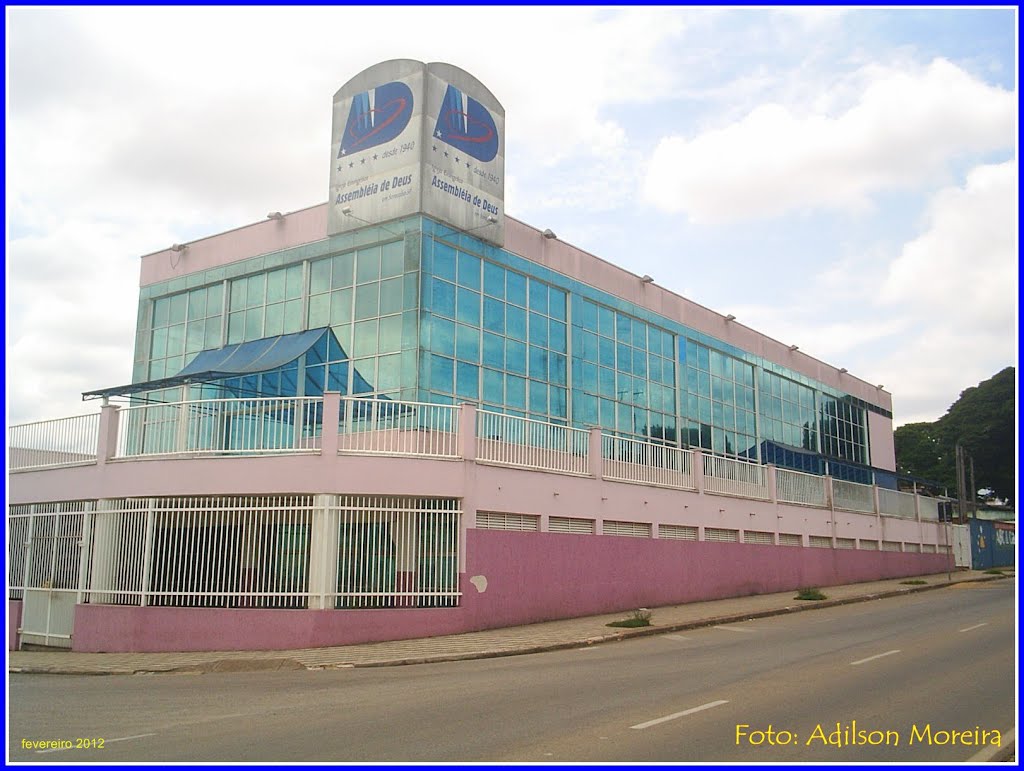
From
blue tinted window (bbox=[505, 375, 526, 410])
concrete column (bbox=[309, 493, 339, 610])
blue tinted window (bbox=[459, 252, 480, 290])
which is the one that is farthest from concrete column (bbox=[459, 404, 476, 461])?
blue tinted window (bbox=[505, 375, 526, 410])

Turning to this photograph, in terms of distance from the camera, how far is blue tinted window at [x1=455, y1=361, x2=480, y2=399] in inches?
1046

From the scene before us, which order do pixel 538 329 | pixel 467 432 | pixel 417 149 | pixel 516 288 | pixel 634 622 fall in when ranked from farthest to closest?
1. pixel 538 329
2. pixel 516 288
3. pixel 417 149
4. pixel 634 622
5. pixel 467 432

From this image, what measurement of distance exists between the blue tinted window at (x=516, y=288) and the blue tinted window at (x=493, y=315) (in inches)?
22.2

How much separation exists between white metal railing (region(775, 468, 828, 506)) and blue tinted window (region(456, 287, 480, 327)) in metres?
10.6

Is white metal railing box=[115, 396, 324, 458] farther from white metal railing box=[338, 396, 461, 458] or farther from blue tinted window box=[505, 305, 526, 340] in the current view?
blue tinted window box=[505, 305, 526, 340]

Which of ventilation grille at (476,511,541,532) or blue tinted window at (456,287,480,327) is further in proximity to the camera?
blue tinted window at (456,287,480,327)

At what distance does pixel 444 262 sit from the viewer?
26766 mm

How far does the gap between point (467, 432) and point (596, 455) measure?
169 inches

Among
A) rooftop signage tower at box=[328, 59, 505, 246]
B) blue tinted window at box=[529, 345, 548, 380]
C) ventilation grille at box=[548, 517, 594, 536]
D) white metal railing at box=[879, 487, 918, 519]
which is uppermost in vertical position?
rooftop signage tower at box=[328, 59, 505, 246]

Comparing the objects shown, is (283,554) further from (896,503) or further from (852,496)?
(896,503)

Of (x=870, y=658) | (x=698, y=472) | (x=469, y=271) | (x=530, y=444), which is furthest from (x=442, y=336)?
(x=870, y=658)

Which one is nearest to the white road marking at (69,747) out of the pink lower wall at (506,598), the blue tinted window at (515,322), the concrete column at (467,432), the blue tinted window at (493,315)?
the pink lower wall at (506,598)

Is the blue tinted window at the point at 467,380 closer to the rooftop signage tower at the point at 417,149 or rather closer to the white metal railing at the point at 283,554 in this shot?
the rooftop signage tower at the point at 417,149

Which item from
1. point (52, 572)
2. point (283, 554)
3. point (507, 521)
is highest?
point (507, 521)
